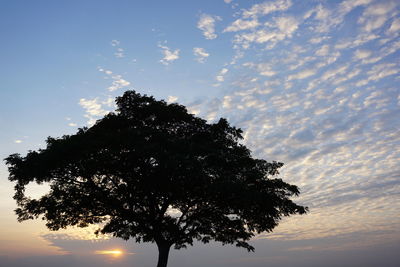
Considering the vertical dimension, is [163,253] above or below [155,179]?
below

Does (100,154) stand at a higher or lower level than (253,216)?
higher

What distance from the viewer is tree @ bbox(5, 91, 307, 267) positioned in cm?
2538

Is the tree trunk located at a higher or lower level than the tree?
lower

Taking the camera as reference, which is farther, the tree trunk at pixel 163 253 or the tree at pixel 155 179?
the tree trunk at pixel 163 253

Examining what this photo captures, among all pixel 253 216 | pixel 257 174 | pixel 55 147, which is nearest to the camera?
pixel 55 147

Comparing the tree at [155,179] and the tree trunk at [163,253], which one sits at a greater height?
the tree at [155,179]

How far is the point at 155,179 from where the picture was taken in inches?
1047

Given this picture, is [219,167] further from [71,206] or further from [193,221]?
[71,206]

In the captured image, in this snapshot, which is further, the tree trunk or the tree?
the tree trunk

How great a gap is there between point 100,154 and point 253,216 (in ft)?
45.5

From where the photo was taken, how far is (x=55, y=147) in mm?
25594

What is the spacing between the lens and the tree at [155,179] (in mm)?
25375

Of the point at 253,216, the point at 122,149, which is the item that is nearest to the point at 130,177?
the point at 122,149

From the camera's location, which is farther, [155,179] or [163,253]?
[163,253]
